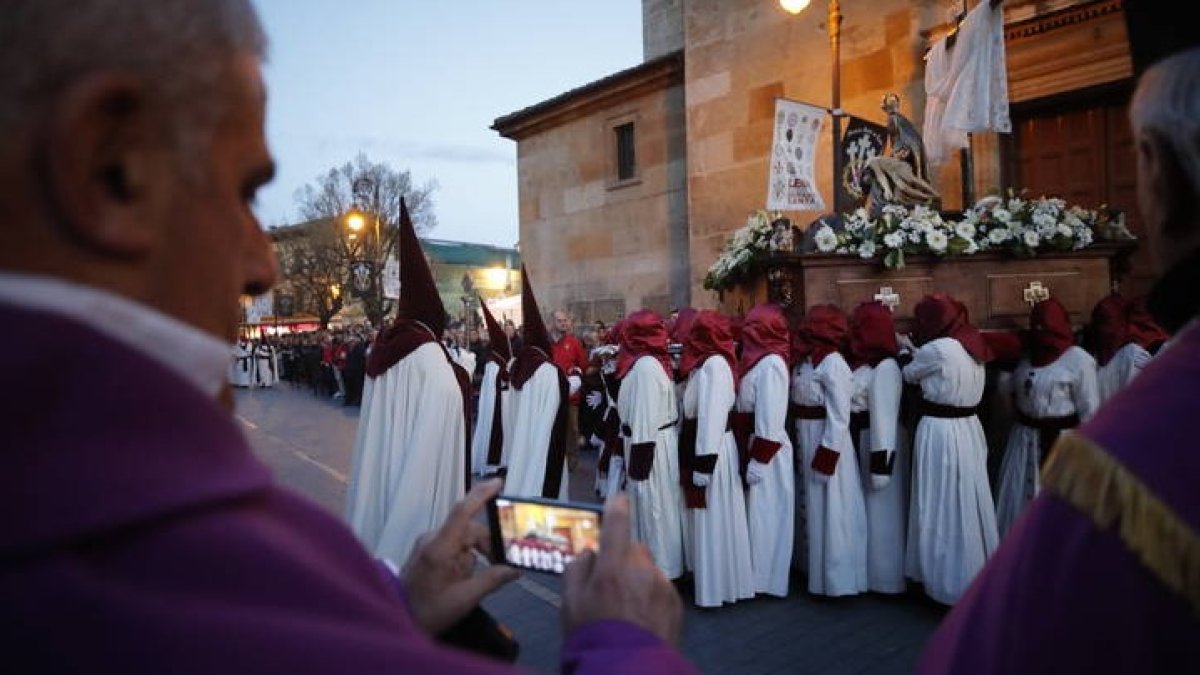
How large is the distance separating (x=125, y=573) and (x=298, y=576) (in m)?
0.14

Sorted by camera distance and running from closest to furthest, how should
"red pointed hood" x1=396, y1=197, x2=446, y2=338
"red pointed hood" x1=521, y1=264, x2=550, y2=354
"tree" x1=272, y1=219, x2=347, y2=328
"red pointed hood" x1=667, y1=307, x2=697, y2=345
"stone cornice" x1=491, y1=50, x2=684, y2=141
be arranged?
"red pointed hood" x1=396, y1=197, x2=446, y2=338 < "red pointed hood" x1=667, y1=307, x2=697, y2=345 < "red pointed hood" x1=521, y1=264, x2=550, y2=354 < "stone cornice" x1=491, y1=50, x2=684, y2=141 < "tree" x1=272, y1=219, x2=347, y2=328

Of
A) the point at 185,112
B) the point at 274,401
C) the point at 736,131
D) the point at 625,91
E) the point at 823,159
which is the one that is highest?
the point at 625,91

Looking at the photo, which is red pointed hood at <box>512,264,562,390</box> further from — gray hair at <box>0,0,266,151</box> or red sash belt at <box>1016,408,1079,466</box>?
gray hair at <box>0,0,266,151</box>

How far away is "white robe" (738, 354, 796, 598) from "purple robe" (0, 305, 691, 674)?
19.1ft

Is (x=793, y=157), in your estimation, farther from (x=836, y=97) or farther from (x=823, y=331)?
(x=823, y=331)

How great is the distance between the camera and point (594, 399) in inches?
527

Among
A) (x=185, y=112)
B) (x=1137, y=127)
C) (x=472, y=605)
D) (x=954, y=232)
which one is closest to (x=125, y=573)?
(x=185, y=112)

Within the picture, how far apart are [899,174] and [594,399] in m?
6.14

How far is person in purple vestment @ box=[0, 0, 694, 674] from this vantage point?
0.64 metres

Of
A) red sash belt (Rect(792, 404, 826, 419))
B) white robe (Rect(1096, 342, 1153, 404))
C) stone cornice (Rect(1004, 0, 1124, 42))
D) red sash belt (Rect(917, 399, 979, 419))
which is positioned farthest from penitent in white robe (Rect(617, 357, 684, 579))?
stone cornice (Rect(1004, 0, 1124, 42))

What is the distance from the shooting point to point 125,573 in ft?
2.18

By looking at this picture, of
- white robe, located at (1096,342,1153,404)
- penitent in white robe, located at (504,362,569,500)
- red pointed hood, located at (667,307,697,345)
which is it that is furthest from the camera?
penitent in white robe, located at (504,362,569,500)

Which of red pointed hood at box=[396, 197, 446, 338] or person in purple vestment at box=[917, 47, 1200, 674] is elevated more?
red pointed hood at box=[396, 197, 446, 338]

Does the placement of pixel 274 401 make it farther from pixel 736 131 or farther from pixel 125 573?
pixel 125 573
